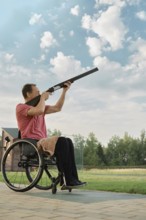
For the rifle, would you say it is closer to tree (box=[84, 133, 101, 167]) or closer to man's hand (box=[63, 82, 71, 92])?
man's hand (box=[63, 82, 71, 92])

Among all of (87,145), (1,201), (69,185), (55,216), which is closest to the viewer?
(55,216)

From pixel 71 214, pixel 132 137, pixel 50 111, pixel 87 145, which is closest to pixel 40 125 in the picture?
pixel 50 111

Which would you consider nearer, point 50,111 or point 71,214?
point 71,214

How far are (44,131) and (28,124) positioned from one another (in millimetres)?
213

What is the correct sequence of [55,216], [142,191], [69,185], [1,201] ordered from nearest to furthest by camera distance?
[55,216]
[1,201]
[69,185]
[142,191]

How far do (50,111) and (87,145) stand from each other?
5297 centimetres

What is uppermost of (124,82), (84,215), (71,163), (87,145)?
(124,82)

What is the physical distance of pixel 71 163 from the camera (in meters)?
3.85

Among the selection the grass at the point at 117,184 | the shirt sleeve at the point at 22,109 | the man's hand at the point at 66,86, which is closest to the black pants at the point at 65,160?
the shirt sleeve at the point at 22,109

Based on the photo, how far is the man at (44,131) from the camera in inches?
149

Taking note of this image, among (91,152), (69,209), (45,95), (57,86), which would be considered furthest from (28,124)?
(91,152)

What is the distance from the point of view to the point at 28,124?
13.5 ft

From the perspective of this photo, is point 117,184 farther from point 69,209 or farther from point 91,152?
point 91,152

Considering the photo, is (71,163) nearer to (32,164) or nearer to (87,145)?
(32,164)
